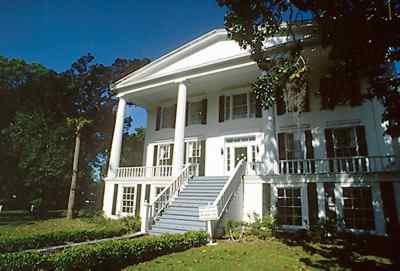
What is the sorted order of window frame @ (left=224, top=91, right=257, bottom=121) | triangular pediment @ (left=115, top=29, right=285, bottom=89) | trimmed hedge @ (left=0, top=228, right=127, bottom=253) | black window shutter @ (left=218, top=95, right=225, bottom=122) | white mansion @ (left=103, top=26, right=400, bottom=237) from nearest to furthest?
trimmed hedge @ (left=0, top=228, right=127, bottom=253)
white mansion @ (left=103, top=26, right=400, bottom=237)
triangular pediment @ (left=115, top=29, right=285, bottom=89)
window frame @ (left=224, top=91, right=257, bottom=121)
black window shutter @ (left=218, top=95, right=225, bottom=122)

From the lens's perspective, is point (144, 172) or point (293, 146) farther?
point (144, 172)

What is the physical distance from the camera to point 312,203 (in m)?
10.6

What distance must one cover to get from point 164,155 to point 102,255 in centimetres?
1116

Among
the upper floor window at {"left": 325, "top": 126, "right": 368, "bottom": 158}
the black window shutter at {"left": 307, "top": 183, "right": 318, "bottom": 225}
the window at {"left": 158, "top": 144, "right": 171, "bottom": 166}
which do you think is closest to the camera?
the black window shutter at {"left": 307, "top": 183, "right": 318, "bottom": 225}

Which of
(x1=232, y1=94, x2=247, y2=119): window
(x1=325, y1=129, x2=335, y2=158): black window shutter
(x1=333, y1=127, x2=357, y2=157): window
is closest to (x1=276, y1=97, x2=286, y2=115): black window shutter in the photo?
(x1=232, y1=94, x2=247, y2=119): window

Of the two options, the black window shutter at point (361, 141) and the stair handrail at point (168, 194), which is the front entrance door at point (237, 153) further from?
the black window shutter at point (361, 141)

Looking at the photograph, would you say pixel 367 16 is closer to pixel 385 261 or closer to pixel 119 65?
pixel 385 261

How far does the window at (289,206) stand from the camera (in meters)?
11.0

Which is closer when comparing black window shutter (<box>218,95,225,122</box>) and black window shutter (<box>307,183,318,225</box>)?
black window shutter (<box>307,183,318,225</box>)

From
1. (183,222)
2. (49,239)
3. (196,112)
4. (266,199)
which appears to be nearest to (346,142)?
(266,199)

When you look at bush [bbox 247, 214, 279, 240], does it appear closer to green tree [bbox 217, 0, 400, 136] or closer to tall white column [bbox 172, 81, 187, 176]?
green tree [bbox 217, 0, 400, 136]

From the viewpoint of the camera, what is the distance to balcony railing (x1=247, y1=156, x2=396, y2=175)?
10312mm

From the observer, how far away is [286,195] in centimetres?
1134

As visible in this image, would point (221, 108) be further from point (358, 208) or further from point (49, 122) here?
point (49, 122)
